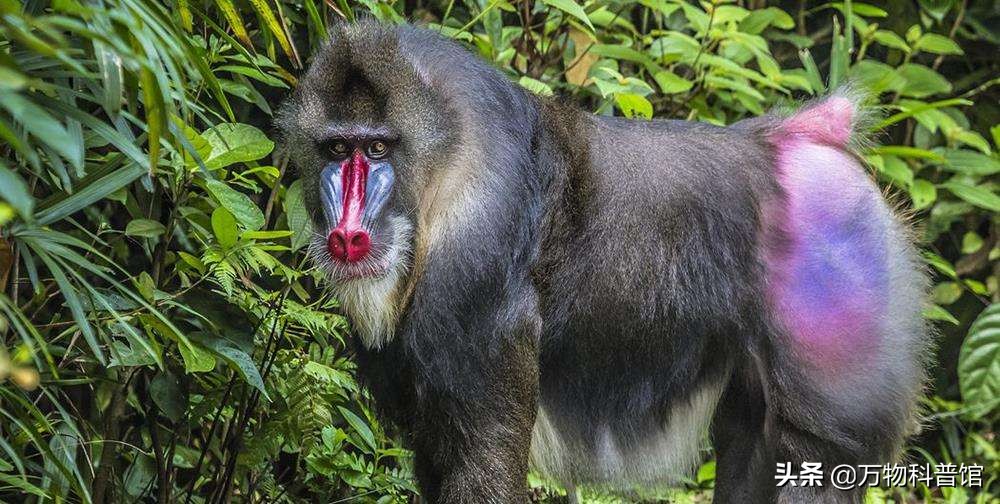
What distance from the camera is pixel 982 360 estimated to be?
215 inches

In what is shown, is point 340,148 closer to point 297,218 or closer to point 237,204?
point 237,204

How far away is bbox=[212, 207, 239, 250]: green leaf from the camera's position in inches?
142

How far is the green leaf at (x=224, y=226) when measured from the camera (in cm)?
361

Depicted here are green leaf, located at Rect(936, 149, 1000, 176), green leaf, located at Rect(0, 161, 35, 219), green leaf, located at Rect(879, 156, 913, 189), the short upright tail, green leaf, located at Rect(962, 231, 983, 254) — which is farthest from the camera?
green leaf, located at Rect(962, 231, 983, 254)

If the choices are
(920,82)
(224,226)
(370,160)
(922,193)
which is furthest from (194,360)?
(920,82)

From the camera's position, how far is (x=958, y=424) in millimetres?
6246

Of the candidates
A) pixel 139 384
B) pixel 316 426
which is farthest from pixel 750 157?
pixel 139 384

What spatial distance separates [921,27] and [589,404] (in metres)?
3.72

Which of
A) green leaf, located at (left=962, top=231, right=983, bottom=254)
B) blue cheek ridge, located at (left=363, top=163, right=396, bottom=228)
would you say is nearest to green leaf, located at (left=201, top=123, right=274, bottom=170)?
blue cheek ridge, located at (left=363, top=163, right=396, bottom=228)

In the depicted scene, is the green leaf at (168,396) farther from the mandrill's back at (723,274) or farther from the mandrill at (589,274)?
the mandrill's back at (723,274)

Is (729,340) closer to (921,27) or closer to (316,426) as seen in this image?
(316,426)

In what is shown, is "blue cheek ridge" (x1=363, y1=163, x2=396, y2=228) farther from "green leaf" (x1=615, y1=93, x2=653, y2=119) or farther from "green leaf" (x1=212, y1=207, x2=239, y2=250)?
"green leaf" (x1=615, y1=93, x2=653, y2=119)

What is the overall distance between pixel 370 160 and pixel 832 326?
142 cm

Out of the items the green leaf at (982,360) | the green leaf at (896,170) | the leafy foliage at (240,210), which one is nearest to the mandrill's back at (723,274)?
the leafy foliage at (240,210)
